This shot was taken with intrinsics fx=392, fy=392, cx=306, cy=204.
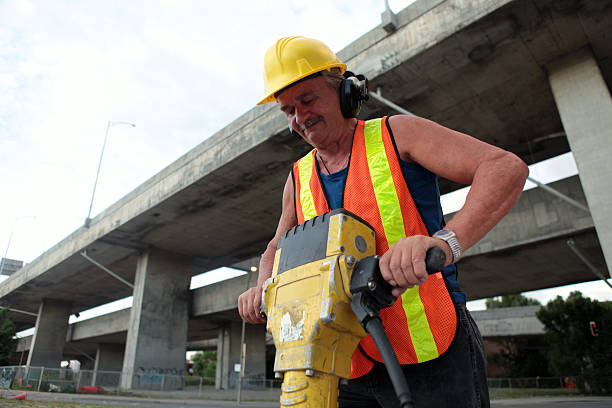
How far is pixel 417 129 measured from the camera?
4.64 feet

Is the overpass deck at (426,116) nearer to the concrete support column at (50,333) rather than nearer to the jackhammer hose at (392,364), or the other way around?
the jackhammer hose at (392,364)

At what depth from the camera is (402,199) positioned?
1369mm

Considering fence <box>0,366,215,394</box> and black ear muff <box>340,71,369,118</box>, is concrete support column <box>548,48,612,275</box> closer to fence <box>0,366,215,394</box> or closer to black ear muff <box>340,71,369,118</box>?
black ear muff <box>340,71,369,118</box>

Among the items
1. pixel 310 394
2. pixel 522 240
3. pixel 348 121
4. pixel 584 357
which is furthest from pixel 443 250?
pixel 584 357

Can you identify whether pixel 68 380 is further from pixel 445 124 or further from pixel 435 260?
pixel 435 260

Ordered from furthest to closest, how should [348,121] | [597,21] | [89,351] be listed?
[89,351]
[597,21]
[348,121]

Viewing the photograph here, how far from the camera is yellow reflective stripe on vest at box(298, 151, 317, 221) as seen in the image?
161 centimetres

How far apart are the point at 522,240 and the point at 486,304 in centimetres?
5317

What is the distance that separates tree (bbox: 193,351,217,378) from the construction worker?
8116 cm

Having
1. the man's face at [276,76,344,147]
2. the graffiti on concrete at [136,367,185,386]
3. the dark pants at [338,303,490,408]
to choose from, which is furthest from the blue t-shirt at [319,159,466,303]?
the graffiti on concrete at [136,367,185,386]

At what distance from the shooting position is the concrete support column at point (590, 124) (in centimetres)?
694

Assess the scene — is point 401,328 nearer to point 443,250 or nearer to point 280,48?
point 443,250

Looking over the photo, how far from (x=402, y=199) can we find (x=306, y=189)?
451 millimetres

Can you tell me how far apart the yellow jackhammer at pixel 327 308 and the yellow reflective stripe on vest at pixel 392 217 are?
164 mm
